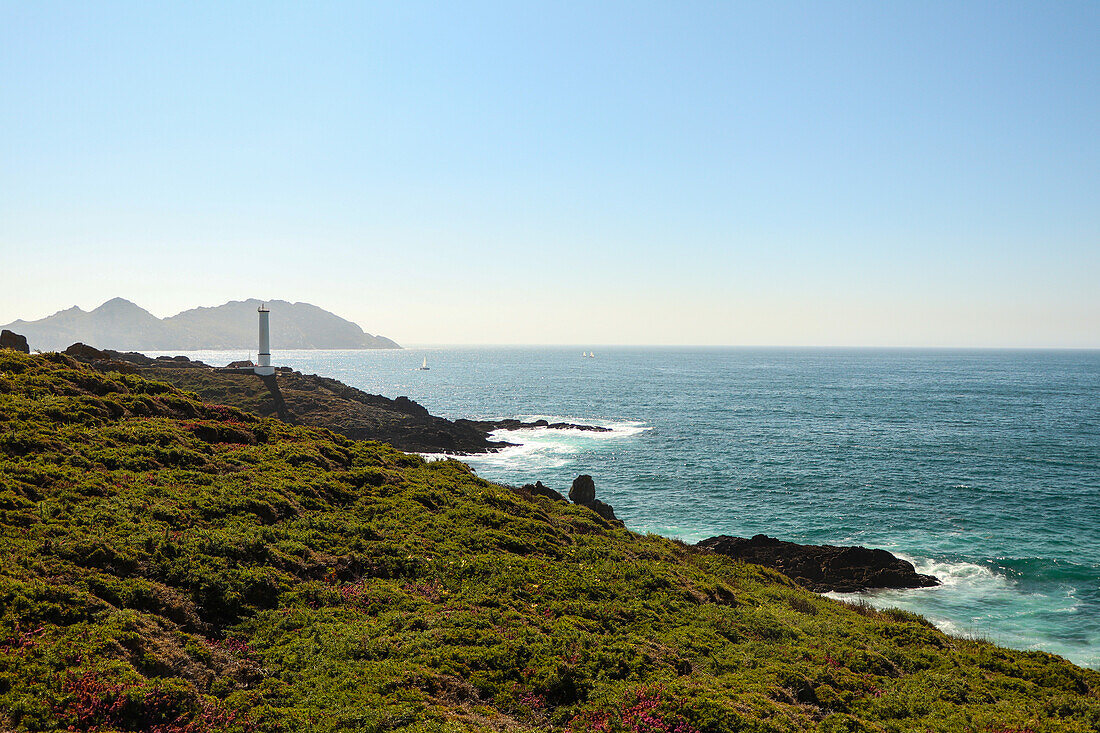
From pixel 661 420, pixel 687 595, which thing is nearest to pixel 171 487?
pixel 687 595

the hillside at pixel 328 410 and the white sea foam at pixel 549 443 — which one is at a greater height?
the hillside at pixel 328 410

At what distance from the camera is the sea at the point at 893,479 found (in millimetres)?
32469

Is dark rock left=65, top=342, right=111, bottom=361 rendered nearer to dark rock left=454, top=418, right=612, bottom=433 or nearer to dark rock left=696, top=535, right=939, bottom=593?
dark rock left=696, top=535, right=939, bottom=593

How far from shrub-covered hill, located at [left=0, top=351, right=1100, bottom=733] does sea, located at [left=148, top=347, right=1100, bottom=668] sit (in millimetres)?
12750

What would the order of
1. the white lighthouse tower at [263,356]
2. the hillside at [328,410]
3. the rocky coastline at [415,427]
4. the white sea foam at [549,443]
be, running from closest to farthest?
the rocky coastline at [415,427] → the white sea foam at [549,443] → the hillside at [328,410] → the white lighthouse tower at [263,356]

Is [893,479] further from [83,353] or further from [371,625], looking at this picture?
[83,353]

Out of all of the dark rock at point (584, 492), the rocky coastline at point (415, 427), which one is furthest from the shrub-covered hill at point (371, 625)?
the dark rock at point (584, 492)

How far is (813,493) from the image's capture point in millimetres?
53531

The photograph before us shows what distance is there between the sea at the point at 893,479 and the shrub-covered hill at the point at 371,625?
1275 centimetres

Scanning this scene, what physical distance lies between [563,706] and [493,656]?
2.27 meters

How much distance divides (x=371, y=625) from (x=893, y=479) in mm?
58806

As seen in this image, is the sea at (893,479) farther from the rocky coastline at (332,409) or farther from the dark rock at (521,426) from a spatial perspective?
the rocky coastline at (332,409)

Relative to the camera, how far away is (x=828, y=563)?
35969 millimetres

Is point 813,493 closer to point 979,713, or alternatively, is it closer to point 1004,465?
point 1004,465
